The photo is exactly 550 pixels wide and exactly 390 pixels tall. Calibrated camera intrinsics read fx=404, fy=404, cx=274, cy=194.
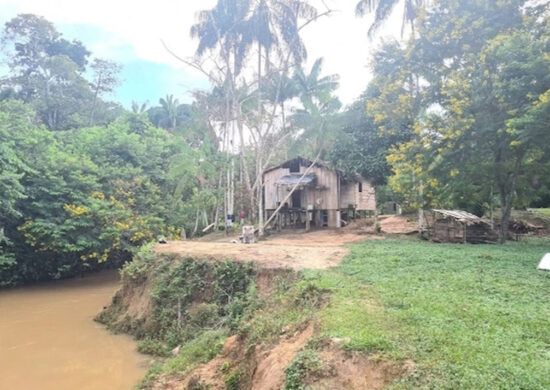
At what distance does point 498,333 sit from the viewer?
488 cm

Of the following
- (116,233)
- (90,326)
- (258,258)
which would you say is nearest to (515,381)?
(258,258)

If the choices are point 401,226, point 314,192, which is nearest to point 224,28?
point 314,192

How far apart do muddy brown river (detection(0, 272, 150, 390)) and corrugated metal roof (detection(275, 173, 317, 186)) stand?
468 inches

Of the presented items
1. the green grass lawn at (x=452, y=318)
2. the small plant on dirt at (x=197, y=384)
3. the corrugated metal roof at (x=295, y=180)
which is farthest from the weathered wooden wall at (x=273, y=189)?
the small plant on dirt at (x=197, y=384)

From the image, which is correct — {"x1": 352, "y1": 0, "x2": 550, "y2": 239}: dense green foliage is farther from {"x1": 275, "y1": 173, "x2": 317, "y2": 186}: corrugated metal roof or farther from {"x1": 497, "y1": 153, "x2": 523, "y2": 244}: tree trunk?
{"x1": 275, "y1": 173, "x2": 317, "y2": 186}: corrugated metal roof

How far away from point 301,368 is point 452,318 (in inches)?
89.5

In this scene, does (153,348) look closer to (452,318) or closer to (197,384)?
(197,384)

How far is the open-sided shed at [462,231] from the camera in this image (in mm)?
16375

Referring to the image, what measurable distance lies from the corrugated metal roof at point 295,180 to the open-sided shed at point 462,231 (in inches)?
348

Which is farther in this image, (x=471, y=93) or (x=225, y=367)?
(x=471, y=93)

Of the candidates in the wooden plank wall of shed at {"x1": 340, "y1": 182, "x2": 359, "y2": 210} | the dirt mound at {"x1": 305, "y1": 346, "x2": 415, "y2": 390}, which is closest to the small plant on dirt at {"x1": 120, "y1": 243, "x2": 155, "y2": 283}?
the dirt mound at {"x1": 305, "y1": 346, "x2": 415, "y2": 390}

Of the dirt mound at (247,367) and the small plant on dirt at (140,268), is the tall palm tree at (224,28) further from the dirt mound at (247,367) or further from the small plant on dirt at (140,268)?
the dirt mound at (247,367)

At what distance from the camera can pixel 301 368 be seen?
468 cm

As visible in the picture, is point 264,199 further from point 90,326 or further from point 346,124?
point 90,326
